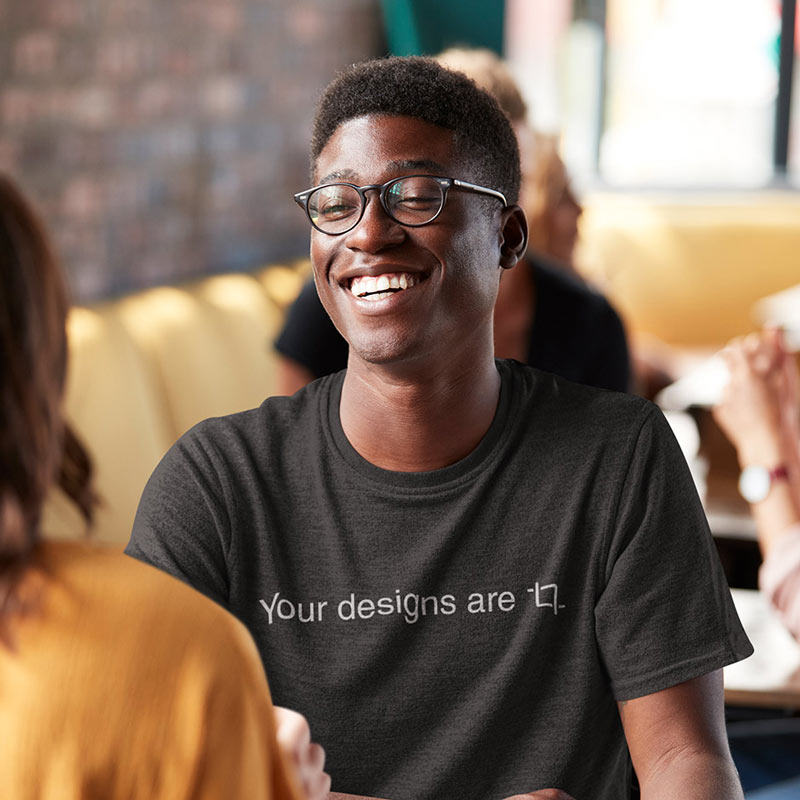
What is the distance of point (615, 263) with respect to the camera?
15.8 ft

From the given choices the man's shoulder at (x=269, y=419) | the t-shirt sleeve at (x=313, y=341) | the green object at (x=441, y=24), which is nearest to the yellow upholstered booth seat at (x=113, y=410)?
the t-shirt sleeve at (x=313, y=341)

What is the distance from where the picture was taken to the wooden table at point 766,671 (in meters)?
1.38

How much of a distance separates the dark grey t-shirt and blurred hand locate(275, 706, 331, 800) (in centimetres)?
18

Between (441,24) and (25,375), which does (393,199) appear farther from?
(441,24)

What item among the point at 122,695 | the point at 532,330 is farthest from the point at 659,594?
the point at 532,330

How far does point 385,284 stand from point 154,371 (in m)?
1.77

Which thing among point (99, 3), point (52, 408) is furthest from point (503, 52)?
point (52, 408)

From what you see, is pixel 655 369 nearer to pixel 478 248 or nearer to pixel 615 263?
pixel 615 263

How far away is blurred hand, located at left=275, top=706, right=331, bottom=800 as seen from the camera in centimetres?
67

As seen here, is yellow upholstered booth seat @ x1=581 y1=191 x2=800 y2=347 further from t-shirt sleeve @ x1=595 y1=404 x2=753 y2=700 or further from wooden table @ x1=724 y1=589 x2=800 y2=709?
t-shirt sleeve @ x1=595 y1=404 x2=753 y2=700

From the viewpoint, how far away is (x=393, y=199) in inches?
34.0

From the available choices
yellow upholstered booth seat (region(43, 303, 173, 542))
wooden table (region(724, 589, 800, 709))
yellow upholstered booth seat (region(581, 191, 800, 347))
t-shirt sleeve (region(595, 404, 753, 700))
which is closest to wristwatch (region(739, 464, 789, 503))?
wooden table (region(724, 589, 800, 709))

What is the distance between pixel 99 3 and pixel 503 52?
261 centimetres

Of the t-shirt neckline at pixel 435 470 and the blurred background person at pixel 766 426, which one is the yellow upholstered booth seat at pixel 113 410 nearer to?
the blurred background person at pixel 766 426
